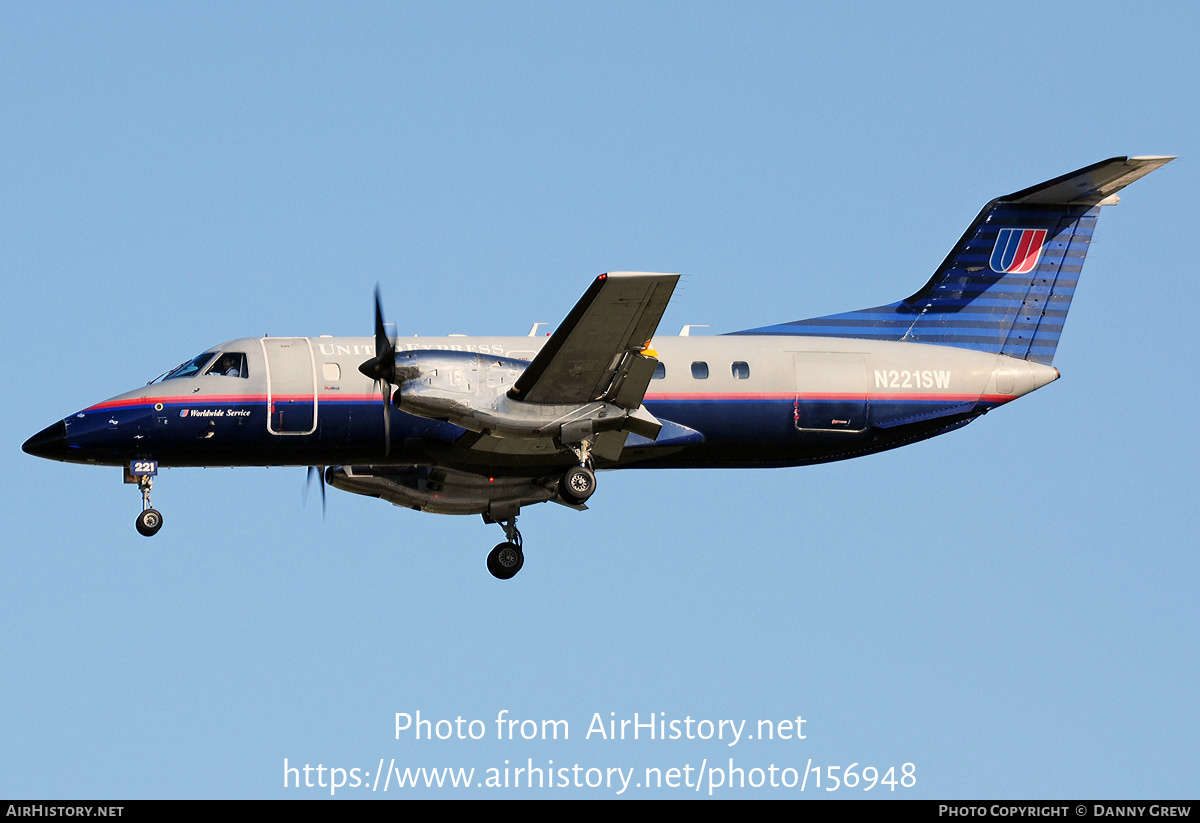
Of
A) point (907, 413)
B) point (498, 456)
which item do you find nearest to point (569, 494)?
point (498, 456)

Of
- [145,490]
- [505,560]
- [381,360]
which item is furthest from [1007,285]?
[145,490]

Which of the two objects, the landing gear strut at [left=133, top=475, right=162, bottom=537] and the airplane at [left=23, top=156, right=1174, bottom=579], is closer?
the airplane at [left=23, top=156, right=1174, bottom=579]

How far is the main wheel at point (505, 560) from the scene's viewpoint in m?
27.2

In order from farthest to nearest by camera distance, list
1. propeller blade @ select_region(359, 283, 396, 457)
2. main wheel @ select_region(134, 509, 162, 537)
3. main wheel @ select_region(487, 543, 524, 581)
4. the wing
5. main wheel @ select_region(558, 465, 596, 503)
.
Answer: main wheel @ select_region(487, 543, 524, 581), main wheel @ select_region(134, 509, 162, 537), main wheel @ select_region(558, 465, 596, 503), propeller blade @ select_region(359, 283, 396, 457), the wing

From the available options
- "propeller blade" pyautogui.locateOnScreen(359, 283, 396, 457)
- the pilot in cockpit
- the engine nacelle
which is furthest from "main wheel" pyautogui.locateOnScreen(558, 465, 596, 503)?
the pilot in cockpit

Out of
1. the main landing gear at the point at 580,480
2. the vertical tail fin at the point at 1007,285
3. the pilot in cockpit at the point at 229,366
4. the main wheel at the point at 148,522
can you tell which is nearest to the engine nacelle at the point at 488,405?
the main landing gear at the point at 580,480

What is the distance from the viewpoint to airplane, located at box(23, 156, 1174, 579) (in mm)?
23406

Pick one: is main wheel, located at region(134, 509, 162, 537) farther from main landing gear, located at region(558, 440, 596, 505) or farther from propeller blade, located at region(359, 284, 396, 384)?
main landing gear, located at region(558, 440, 596, 505)

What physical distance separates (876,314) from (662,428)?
473cm

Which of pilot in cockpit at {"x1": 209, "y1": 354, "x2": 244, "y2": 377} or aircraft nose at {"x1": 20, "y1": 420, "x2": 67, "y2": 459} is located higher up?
pilot in cockpit at {"x1": 209, "y1": 354, "x2": 244, "y2": 377}

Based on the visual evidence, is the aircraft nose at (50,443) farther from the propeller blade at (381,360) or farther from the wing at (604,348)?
the wing at (604,348)

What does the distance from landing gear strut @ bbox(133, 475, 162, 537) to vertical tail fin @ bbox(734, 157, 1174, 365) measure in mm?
10098

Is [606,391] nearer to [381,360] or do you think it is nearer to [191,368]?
[381,360]
